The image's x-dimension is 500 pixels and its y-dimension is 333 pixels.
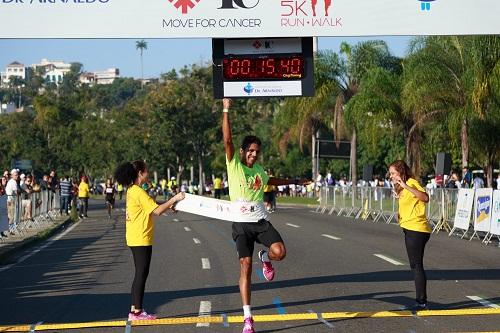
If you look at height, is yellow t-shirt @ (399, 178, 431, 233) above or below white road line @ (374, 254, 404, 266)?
above

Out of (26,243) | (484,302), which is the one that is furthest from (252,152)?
(26,243)

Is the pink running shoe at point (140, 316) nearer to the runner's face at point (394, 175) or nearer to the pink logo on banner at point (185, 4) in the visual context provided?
the runner's face at point (394, 175)

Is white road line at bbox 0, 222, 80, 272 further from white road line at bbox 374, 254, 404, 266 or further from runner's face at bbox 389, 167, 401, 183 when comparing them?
runner's face at bbox 389, 167, 401, 183

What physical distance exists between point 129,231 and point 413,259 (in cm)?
346

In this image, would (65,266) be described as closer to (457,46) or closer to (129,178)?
(129,178)

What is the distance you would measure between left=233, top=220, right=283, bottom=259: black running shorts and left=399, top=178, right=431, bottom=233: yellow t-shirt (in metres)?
2.16

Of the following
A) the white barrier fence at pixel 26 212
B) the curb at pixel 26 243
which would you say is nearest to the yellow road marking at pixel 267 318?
the curb at pixel 26 243

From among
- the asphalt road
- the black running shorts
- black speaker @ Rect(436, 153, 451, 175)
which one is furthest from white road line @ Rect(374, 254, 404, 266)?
black speaker @ Rect(436, 153, 451, 175)

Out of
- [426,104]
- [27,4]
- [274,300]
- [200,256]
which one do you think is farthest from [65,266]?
[426,104]

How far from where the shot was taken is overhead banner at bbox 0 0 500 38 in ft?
51.7

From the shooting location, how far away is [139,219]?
1163 cm

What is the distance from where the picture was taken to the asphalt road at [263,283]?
465 inches

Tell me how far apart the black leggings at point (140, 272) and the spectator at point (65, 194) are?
97.3 ft

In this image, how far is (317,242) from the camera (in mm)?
24109
